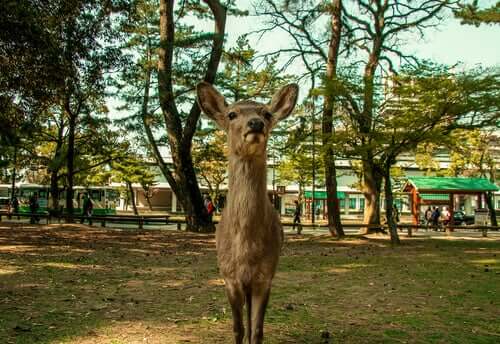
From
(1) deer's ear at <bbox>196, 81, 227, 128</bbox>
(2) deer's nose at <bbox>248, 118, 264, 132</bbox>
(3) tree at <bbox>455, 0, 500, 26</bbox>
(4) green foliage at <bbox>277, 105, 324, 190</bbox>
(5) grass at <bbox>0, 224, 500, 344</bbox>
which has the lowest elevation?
(5) grass at <bbox>0, 224, 500, 344</bbox>

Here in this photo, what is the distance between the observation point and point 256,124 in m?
3.45

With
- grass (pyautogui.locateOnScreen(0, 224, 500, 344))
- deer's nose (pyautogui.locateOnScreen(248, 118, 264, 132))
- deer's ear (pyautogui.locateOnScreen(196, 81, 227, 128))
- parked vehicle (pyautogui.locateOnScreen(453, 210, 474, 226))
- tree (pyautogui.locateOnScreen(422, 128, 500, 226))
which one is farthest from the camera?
parked vehicle (pyautogui.locateOnScreen(453, 210, 474, 226))

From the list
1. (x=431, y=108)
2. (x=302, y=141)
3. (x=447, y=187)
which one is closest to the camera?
(x=431, y=108)

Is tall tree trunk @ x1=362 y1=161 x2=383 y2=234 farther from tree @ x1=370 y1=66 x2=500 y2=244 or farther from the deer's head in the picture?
the deer's head

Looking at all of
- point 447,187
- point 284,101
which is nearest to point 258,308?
point 284,101

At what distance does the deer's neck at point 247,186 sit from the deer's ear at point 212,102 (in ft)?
1.87

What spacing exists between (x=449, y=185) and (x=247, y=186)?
83.5ft

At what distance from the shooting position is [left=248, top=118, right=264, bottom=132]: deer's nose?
11.3ft

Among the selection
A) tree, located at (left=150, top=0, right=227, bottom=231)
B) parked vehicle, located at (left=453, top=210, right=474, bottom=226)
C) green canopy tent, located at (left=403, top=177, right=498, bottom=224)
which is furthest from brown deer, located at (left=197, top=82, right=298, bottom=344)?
parked vehicle, located at (left=453, top=210, right=474, bottom=226)

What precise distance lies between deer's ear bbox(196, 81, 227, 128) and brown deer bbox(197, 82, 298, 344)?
0.14 m

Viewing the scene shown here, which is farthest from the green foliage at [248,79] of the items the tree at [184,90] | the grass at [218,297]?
the grass at [218,297]

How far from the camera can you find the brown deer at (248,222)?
364 cm

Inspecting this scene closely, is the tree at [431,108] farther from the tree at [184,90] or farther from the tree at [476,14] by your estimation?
the tree at [184,90]

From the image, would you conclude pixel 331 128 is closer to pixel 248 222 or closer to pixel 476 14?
pixel 476 14
